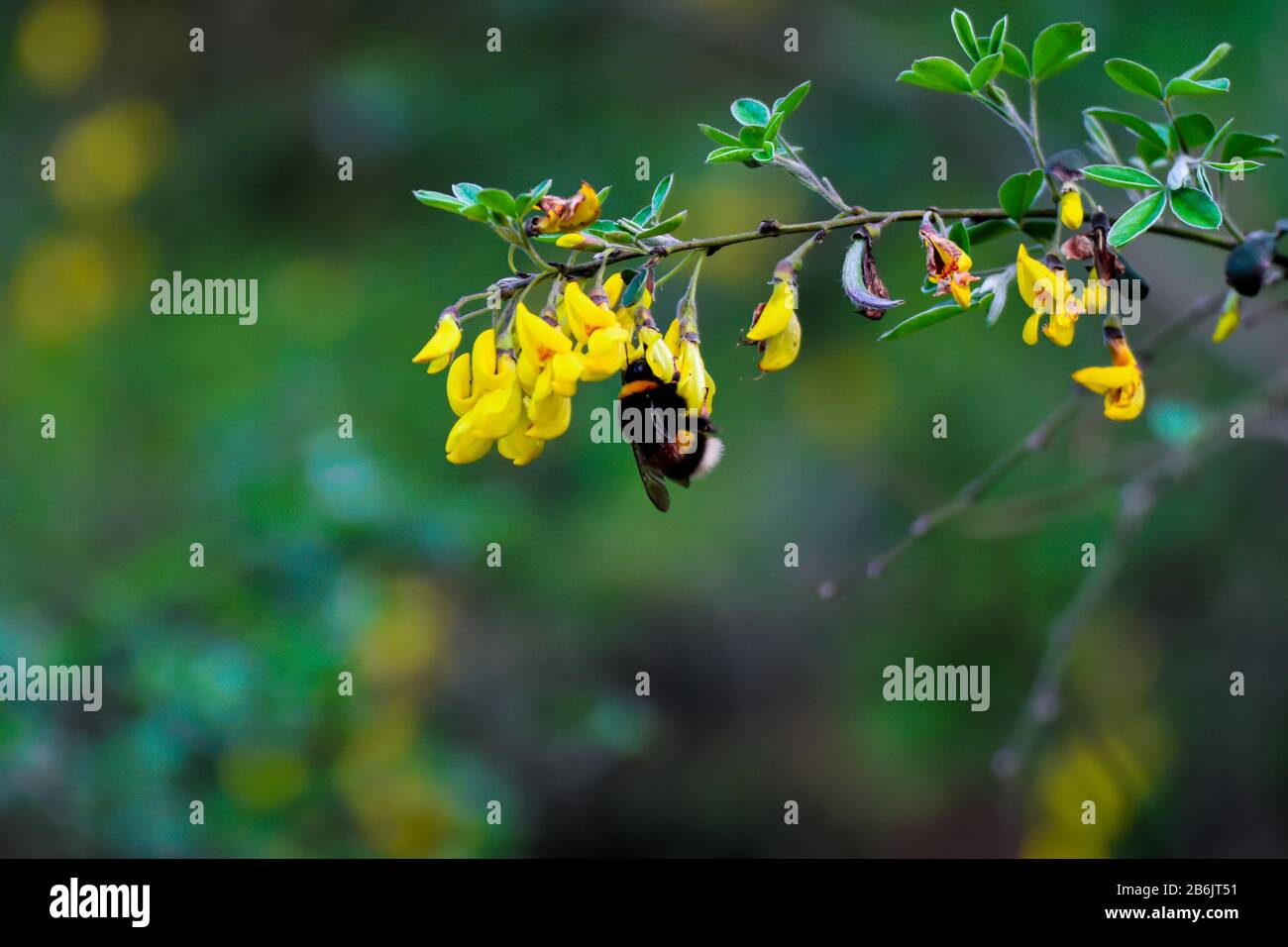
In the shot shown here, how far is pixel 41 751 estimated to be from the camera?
2688 mm

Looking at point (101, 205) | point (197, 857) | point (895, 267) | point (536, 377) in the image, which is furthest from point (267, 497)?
point (101, 205)

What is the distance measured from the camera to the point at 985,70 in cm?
122

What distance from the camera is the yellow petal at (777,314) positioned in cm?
129

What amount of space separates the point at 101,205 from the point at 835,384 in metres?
3.12

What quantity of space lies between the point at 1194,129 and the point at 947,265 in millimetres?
336

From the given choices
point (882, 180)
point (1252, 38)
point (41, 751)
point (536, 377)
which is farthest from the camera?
point (882, 180)

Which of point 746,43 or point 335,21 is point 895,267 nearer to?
point 746,43

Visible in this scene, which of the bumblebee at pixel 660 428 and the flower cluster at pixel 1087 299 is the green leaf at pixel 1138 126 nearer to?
the flower cluster at pixel 1087 299

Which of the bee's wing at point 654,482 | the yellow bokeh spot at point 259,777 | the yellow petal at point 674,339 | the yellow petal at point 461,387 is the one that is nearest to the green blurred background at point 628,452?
the yellow bokeh spot at point 259,777

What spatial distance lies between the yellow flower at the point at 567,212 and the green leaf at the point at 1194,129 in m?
0.65

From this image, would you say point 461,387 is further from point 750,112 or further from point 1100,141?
point 1100,141

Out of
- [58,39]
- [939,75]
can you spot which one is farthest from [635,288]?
[58,39]

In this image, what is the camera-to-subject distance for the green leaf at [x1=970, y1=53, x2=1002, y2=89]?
1206 mm

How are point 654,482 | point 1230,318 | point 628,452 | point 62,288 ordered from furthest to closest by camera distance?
1. point 62,288
2. point 628,452
3. point 654,482
4. point 1230,318
